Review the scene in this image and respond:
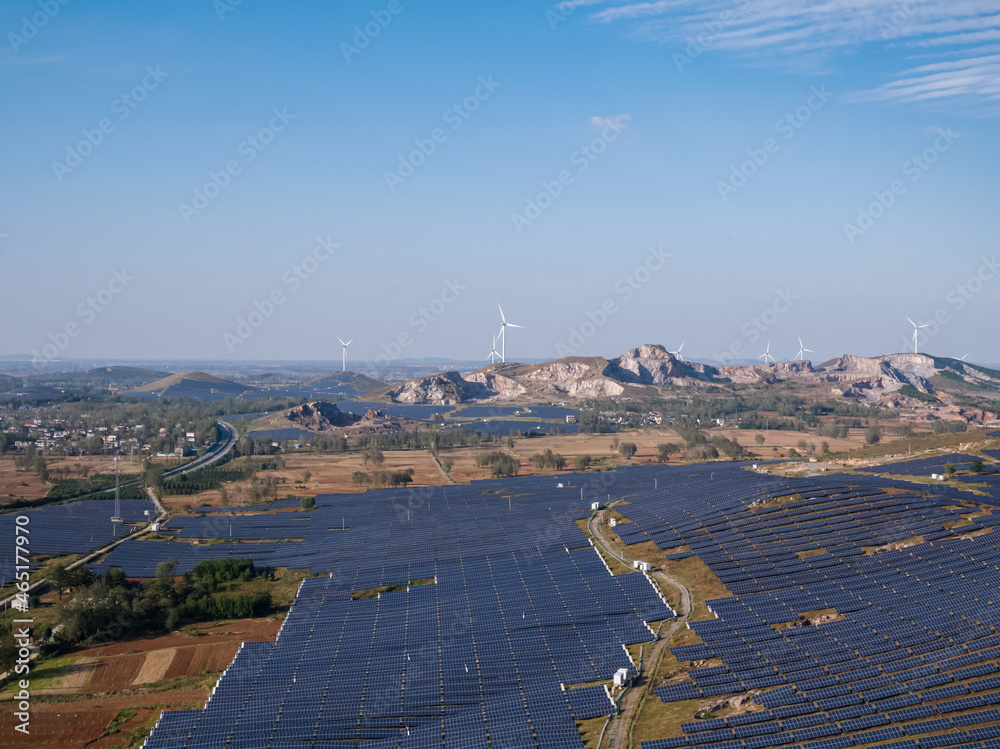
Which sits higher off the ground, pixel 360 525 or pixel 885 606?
pixel 885 606

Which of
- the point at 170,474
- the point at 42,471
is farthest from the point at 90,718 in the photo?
the point at 42,471

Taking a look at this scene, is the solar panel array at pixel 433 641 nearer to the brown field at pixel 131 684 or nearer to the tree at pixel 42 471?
the brown field at pixel 131 684

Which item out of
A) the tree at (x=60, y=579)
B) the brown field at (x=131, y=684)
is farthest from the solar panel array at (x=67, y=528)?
the brown field at (x=131, y=684)

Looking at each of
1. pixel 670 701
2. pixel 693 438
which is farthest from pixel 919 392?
pixel 670 701

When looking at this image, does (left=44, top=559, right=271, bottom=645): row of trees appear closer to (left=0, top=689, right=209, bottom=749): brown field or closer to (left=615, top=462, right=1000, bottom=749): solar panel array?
(left=0, top=689, right=209, bottom=749): brown field

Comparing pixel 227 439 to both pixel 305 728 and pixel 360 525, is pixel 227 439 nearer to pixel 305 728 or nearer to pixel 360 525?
pixel 360 525

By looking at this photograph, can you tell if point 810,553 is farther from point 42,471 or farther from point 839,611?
point 42,471
